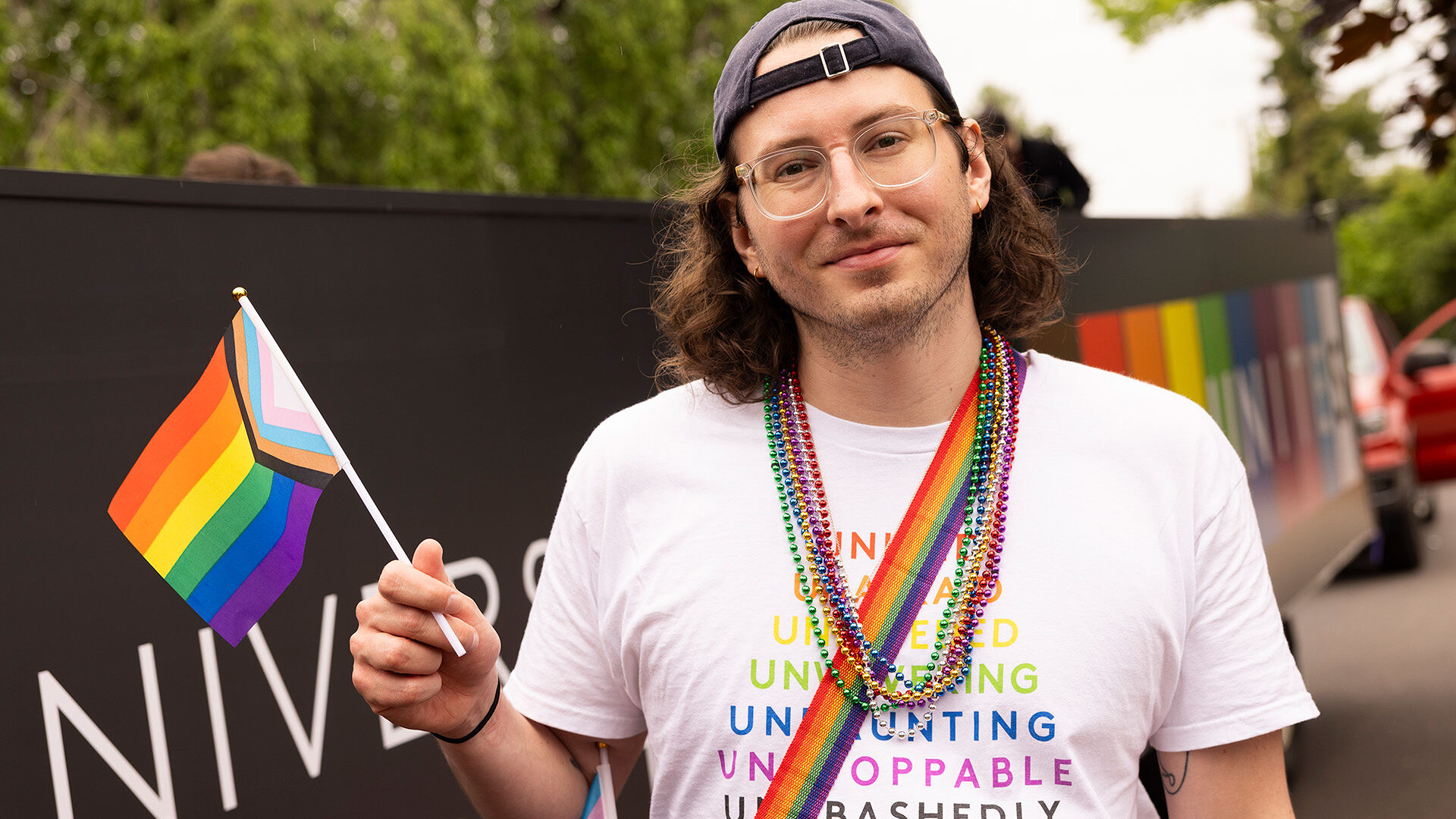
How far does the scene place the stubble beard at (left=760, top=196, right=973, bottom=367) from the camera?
1.81 metres

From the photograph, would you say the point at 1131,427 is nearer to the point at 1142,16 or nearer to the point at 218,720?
the point at 218,720

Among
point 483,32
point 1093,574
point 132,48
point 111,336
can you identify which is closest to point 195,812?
point 111,336

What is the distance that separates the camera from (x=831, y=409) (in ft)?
6.30

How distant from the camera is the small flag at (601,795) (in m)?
1.91

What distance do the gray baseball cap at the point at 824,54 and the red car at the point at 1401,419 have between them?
7579 millimetres

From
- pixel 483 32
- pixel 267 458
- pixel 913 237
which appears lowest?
pixel 267 458

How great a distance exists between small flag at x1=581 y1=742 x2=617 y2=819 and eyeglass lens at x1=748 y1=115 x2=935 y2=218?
2.83 feet

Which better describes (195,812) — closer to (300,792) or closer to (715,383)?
(300,792)

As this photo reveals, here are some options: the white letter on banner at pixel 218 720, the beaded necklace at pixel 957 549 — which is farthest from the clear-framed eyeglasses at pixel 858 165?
the white letter on banner at pixel 218 720

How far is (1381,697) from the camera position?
6.43 m

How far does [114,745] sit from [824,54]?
1.46m

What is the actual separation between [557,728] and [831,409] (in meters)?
0.62

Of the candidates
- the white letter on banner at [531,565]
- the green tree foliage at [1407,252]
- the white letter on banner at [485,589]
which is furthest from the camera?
the green tree foliage at [1407,252]

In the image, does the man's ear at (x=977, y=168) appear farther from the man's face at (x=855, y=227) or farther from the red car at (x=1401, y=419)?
the red car at (x=1401, y=419)
